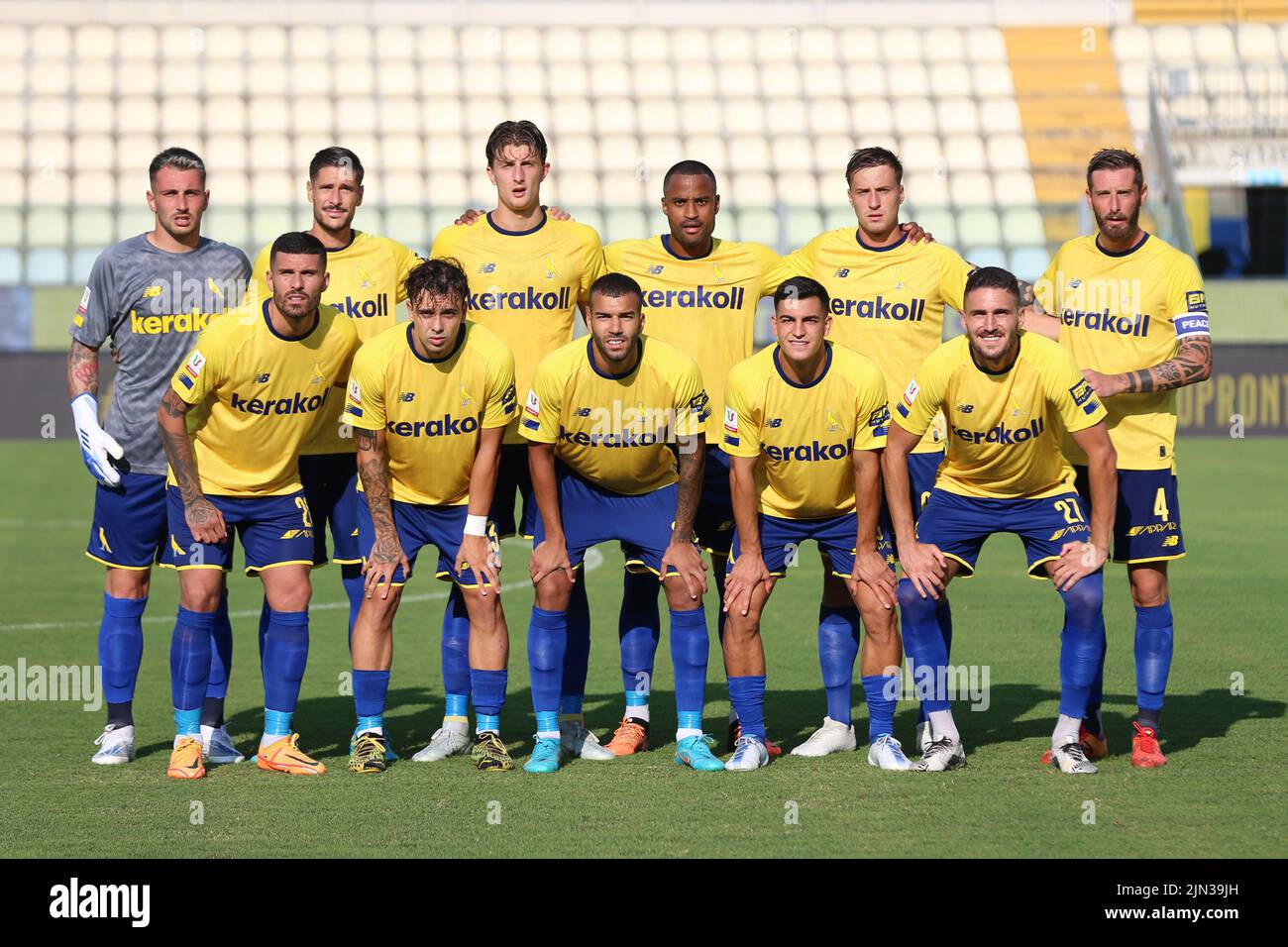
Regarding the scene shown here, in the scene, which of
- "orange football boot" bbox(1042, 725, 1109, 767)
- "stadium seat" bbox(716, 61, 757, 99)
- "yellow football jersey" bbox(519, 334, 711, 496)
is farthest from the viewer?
"stadium seat" bbox(716, 61, 757, 99)

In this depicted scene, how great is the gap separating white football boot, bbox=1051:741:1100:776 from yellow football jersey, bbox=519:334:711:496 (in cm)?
186

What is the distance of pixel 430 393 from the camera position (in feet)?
22.4

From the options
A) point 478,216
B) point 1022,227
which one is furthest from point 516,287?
point 1022,227

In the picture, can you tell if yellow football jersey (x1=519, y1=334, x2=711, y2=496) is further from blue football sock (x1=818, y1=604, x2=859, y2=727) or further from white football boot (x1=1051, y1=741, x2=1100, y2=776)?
white football boot (x1=1051, y1=741, x2=1100, y2=776)

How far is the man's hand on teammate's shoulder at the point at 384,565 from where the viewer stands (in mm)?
6910

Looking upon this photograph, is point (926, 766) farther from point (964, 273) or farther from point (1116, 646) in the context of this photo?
point (1116, 646)

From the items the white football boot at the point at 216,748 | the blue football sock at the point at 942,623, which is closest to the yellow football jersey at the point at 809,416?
the blue football sock at the point at 942,623

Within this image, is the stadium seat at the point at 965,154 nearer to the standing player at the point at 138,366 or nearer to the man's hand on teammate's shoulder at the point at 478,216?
the man's hand on teammate's shoulder at the point at 478,216

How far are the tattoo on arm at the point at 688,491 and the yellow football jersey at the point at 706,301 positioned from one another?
18.2 inches

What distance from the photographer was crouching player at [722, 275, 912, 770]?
22.4 ft

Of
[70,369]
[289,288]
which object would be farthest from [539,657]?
[70,369]

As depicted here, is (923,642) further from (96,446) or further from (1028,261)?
(1028,261)

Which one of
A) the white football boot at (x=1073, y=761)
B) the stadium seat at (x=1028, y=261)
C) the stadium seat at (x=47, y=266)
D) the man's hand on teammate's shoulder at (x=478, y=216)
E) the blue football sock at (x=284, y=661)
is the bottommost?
the white football boot at (x=1073, y=761)

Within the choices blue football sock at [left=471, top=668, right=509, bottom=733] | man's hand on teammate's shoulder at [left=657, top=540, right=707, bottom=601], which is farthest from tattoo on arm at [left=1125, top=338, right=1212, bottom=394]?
blue football sock at [left=471, top=668, right=509, bottom=733]
